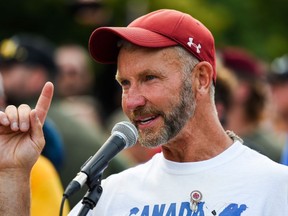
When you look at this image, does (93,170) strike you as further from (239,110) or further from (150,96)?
(239,110)

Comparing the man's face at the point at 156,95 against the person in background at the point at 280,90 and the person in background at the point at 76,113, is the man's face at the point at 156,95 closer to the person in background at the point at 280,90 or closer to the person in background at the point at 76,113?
the person in background at the point at 76,113

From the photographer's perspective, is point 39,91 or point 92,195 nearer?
point 92,195

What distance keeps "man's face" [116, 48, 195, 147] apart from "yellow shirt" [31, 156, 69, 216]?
150cm

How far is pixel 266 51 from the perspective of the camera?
47.5 feet

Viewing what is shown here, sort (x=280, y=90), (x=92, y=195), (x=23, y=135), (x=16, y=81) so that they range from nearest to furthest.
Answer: (x=92, y=195) → (x=23, y=135) → (x=16, y=81) → (x=280, y=90)

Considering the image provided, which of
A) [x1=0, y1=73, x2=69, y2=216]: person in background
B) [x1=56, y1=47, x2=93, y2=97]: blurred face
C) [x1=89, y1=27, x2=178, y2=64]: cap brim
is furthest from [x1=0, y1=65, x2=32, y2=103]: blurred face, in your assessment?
[x1=89, y1=27, x2=178, y2=64]: cap brim

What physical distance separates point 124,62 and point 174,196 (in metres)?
0.69

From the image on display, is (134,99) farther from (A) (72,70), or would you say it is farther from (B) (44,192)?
(A) (72,70)

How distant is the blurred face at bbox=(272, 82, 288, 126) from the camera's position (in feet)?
30.8

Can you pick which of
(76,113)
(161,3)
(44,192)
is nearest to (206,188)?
(44,192)

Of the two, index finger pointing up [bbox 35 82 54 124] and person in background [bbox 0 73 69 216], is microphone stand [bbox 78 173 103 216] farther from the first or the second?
person in background [bbox 0 73 69 216]

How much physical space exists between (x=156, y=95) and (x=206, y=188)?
50 cm

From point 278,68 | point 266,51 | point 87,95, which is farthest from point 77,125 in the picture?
point 266,51

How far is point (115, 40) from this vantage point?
217 inches
